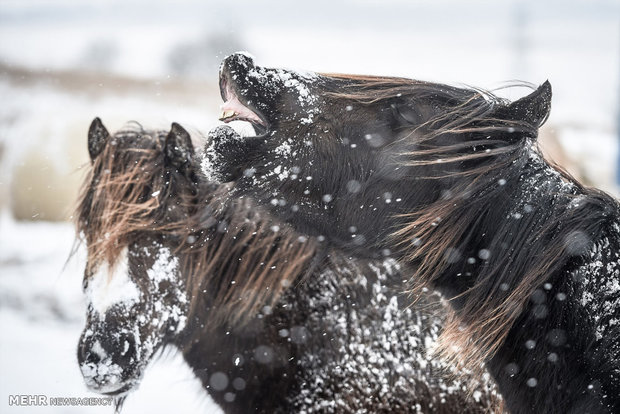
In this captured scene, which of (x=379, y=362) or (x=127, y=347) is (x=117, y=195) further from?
(x=379, y=362)

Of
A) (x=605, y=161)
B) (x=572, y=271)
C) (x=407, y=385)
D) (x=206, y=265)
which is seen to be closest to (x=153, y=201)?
(x=206, y=265)

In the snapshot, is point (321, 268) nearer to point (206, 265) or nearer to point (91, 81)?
point (206, 265)

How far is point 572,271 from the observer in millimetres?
1791

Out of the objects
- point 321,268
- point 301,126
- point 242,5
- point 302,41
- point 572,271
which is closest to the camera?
point 572,271

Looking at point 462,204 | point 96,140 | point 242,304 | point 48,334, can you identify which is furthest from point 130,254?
point 48,334

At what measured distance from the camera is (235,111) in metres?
2.09

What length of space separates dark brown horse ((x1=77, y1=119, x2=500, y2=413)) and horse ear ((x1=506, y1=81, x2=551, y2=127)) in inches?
33.9

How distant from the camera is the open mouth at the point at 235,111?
2072mm

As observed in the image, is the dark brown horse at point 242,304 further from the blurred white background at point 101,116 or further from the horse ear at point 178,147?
the blurred white background at point 101,116

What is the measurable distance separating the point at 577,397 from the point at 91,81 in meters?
12.1

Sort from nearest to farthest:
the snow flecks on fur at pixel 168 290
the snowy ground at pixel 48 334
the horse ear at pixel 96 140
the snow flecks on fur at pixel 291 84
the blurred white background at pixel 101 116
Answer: the snow flecks on fur at pixel 291 84
the snow flecks on fur at pixel 168 290
the horse ear at pixel 96 140
the snowy ground at pixel 48 334
the blurred white background at pixel 101 116

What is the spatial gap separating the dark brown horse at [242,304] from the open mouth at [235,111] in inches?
14.6

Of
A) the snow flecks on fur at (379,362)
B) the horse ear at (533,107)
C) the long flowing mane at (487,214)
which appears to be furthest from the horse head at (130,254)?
the horse ear at (533,107)

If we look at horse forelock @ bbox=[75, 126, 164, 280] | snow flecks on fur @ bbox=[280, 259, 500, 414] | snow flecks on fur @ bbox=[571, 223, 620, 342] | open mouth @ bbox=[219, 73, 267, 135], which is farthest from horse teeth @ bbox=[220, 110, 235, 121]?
snow flecks on fur @ bbox=[571, 223, 620, 342]
